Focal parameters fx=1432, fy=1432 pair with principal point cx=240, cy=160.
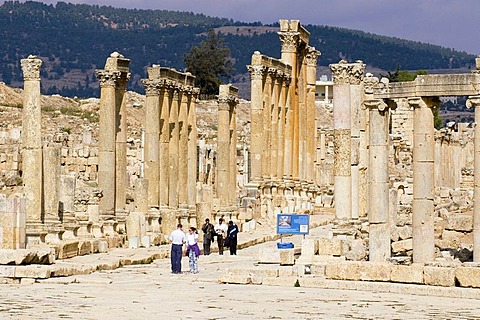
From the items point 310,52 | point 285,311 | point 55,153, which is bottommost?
point 285,311

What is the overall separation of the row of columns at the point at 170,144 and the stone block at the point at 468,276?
19.8m

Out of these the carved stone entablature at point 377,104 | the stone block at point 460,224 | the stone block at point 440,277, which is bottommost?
the stone block at point 440,277

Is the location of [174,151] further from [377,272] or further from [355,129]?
[377,272]

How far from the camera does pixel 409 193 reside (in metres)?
69.9

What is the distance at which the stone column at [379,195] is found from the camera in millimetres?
37375

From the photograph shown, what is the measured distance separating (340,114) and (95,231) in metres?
8.44

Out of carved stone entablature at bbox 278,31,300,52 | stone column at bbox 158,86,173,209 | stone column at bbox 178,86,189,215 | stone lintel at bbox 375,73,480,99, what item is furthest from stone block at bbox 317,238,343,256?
carved stone entablature at bbox 278,31,300,52

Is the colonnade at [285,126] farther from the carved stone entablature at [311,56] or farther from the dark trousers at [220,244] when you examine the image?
the dark trousers at [220,244]

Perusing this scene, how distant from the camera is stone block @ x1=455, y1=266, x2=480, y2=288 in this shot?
3012 centimetres

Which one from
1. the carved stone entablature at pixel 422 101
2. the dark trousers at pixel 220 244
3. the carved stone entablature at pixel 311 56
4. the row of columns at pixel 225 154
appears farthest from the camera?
the carved stone entablature at pixel 311 56

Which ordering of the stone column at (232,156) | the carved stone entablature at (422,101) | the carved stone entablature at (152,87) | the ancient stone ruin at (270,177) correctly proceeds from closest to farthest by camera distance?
the carved stone entablature at (422,101), the ancient stone ruin at (270,177), the carved stone entablature at (152,87), the stone column at (232,156)

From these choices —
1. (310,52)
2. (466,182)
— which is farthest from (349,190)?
(466,182)

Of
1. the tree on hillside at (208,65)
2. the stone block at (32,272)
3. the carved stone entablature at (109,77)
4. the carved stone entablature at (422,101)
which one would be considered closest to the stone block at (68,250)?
the stone block at (32,272)

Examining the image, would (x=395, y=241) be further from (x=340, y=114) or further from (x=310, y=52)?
(x=310, y=52)
